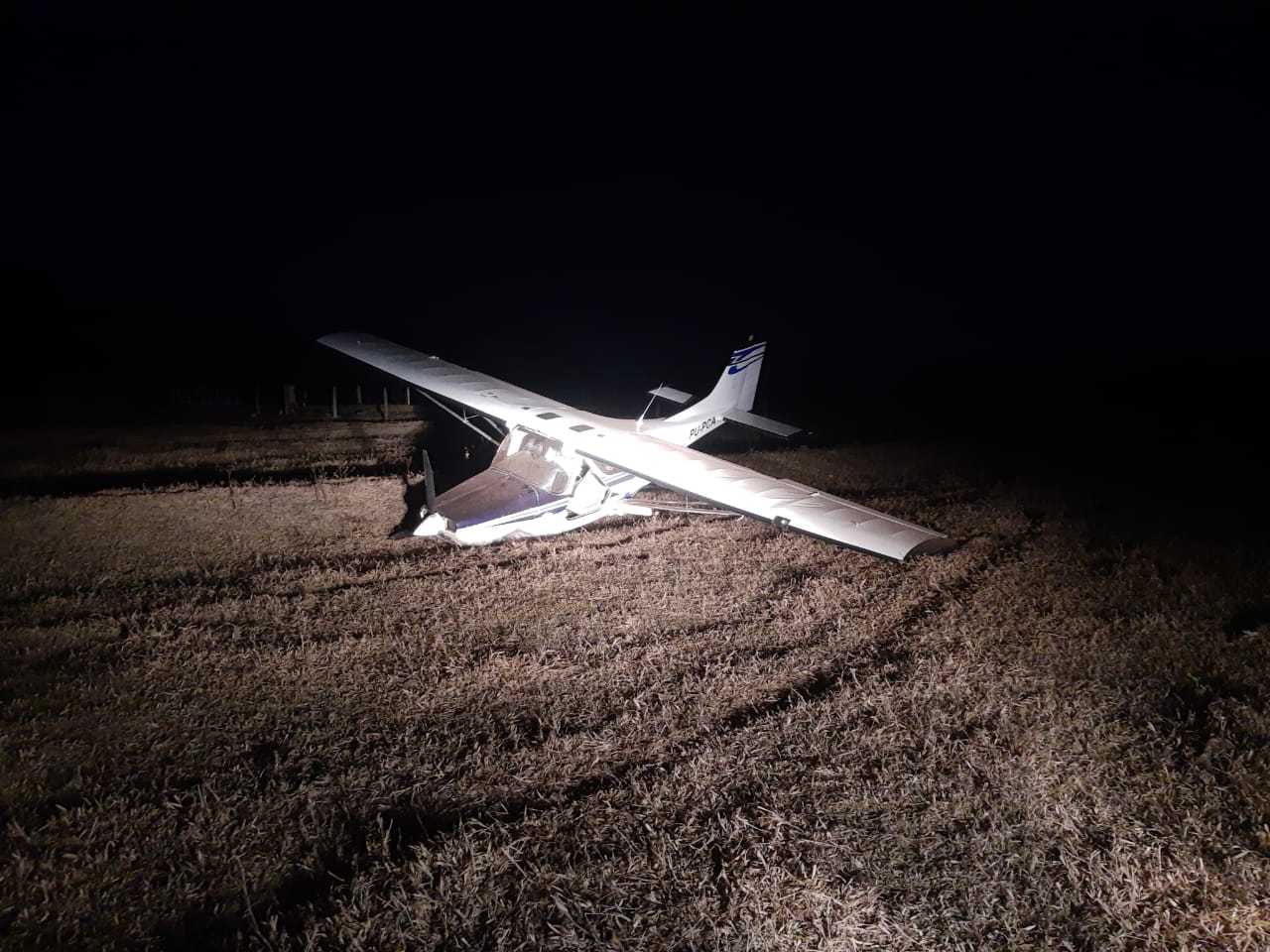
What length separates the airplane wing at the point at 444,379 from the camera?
31.2 ft

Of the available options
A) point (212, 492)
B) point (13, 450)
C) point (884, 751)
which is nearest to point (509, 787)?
point (884, 751)

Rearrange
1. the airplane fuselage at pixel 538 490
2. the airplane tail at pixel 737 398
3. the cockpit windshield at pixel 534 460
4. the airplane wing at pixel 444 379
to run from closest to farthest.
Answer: the airplane fuselage at pixel 538 490 → the cockpit windshield at pixel 534 460 → the airplane wing at pixel 444 379 → the airplane tail at pixel 737 398

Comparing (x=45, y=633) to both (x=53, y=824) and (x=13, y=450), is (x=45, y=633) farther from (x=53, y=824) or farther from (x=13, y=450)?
(x=13, y=450)

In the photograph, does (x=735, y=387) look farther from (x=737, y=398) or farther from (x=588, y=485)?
(x=588, y=485)

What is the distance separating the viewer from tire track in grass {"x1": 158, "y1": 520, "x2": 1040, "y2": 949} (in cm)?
301

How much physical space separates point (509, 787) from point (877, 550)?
11.1ft

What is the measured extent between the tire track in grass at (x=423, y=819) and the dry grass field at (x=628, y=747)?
2 centimetres

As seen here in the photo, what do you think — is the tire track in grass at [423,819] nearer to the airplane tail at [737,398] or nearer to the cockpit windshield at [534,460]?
the cockpit windshield at [534,460]

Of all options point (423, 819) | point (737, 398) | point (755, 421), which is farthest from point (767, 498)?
point (737, 398)

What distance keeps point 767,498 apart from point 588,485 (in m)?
2.77

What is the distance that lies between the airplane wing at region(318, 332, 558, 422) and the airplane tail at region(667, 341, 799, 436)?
263 cm

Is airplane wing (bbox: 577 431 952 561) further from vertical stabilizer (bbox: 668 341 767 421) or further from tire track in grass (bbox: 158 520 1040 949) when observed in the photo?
vertical stabilizer (bbox: 668 341 767 421)

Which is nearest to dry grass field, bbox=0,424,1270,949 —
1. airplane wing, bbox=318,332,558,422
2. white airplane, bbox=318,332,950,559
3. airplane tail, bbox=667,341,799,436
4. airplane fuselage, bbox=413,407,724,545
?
airplane fuselage, bbox=413,407,724,545

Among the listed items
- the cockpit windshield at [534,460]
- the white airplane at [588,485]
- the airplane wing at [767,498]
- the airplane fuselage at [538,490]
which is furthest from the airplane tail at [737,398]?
the airplane wing at [767,498]
